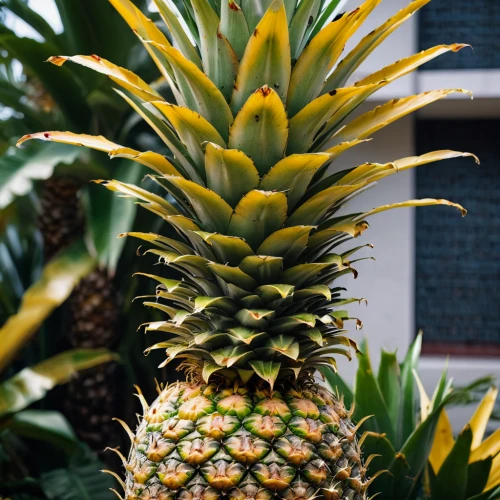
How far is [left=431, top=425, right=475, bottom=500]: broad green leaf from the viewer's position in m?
2.04

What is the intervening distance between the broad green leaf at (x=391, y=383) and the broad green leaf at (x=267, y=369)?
1.13 m

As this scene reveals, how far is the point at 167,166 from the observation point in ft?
4.86

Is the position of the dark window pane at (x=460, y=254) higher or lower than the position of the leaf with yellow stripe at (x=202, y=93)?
lower

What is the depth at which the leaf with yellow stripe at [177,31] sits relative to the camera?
1495 millimetres

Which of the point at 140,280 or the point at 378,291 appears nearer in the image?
the point at 140,280

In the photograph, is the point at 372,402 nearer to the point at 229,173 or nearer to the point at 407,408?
the point at 407,408

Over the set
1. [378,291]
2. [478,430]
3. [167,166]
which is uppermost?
[167,166]

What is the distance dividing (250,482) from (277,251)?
531 millimetres

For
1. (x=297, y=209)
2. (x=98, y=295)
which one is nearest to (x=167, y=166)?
(x=297, y=209)

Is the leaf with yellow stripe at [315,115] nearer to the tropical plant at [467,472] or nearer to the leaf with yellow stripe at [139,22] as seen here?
the leaf with yellow stripe at [139,22]

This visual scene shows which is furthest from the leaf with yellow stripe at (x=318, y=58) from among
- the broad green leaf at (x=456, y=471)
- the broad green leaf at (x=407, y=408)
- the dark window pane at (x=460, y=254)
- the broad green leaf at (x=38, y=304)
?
the dark window pane at (x=460, y=254)

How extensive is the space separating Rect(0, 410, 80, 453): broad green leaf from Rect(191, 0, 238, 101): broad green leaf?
88.3 inches

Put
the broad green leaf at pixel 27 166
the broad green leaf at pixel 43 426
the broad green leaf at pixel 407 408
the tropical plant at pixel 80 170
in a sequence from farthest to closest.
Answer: the tropical plant at pixel 80 170
the broad green leaf at pixel 43 426
the broad green leaf at pixel 27 166
the broad green leaf at pixel 407 408

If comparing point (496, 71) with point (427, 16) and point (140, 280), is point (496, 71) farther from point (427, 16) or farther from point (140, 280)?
point (140, 280)
